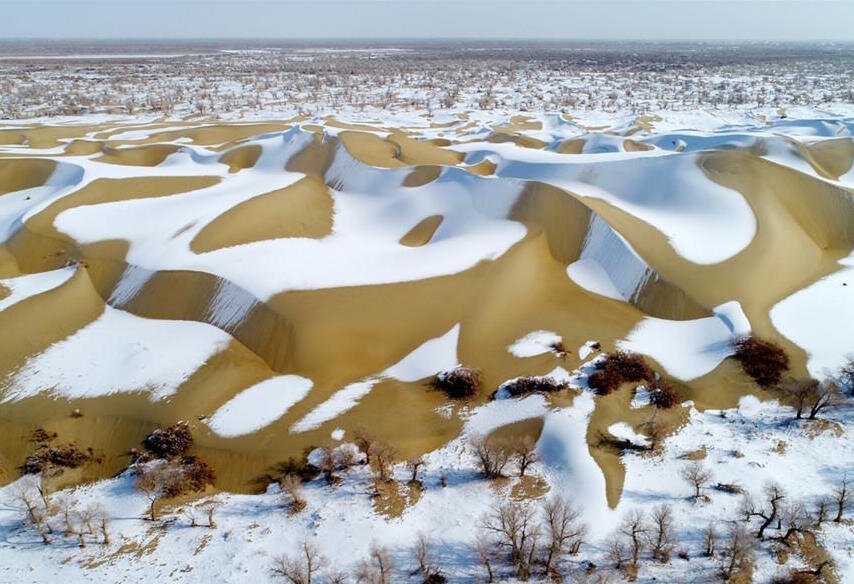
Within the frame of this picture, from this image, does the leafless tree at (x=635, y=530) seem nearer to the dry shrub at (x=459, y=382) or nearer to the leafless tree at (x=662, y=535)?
the leafless tree at (x=662, y=535)

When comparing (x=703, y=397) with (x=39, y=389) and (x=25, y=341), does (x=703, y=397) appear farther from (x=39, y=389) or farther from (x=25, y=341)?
(x=25, y=341)

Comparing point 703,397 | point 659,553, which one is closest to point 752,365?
point 703,397

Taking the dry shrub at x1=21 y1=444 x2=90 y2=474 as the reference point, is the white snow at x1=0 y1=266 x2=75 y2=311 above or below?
above

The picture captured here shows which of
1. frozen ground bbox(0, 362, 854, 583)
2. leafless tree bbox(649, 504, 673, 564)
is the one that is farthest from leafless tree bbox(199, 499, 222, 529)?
leafless tree bbox(649, 504, 673, 564)

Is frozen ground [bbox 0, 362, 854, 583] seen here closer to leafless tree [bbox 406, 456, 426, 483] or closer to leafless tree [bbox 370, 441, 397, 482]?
leafless tree [bbox 406, 456, 426, 483]

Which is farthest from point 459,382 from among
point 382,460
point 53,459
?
point 53,459

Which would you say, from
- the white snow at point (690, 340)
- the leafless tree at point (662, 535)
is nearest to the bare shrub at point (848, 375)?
the white snow at point (690, 340)
